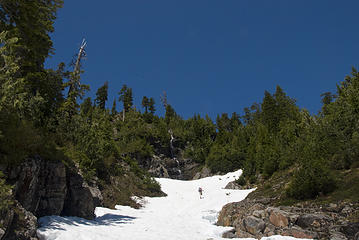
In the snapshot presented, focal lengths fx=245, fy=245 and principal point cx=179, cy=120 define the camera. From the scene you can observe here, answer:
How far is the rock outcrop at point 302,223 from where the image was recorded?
323 inches

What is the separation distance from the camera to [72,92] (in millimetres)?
20766

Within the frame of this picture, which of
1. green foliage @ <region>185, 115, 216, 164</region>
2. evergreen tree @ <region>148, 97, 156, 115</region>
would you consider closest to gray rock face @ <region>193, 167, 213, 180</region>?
green foliage @ <region>185, 115, 216, 164</region>

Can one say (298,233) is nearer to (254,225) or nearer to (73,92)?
(254,225)

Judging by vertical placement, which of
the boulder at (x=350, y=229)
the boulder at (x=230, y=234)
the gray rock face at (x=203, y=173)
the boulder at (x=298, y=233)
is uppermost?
the gray rock face at (x=203, y=173)

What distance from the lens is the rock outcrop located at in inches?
323

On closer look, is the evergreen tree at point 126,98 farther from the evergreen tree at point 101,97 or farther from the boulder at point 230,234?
the boulder at point 230,234

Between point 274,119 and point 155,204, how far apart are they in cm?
3414

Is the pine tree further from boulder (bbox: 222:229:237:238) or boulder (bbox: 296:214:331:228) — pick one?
boulder (bbox: 296:214:331:228)

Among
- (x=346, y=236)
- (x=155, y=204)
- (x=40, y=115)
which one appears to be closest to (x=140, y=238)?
(x=346, y=236)

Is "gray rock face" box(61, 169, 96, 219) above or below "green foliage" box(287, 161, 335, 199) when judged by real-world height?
below

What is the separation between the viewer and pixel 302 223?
9.12 meters

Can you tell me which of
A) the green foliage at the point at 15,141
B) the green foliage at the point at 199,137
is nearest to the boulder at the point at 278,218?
the green foliage at the point at 15,141

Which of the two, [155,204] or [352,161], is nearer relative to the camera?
[352,161]

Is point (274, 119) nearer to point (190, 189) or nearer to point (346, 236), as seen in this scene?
point (190, 189)
